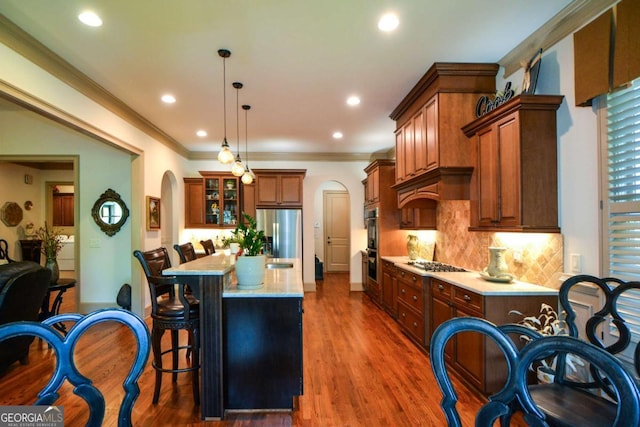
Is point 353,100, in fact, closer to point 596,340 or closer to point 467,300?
point 467,300

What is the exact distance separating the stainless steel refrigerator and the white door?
9.50 feet

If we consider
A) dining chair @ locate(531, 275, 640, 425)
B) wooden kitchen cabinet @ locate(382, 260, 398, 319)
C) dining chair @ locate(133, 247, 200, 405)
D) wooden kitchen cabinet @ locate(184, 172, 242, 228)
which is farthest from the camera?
wooden kitchen cabinet @ locate(184, 172, 242, 228)

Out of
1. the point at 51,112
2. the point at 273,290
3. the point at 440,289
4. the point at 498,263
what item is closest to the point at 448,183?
the point at 498,263

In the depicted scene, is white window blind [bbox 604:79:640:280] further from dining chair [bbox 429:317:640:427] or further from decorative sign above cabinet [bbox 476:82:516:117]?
dining chair [bbox 429:317:640:427]

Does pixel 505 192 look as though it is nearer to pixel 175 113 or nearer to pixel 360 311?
pixel 360 311

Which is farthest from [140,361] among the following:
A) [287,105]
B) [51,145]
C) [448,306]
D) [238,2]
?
[51,145]

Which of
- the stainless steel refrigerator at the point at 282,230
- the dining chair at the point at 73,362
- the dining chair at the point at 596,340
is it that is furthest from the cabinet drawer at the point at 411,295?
the dining chair at the point at 73,362

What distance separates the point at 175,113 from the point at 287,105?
1604 millimetres

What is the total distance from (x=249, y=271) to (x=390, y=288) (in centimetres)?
279

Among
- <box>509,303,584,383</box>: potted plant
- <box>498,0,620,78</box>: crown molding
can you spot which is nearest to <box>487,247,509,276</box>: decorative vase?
<box>509,303,584,383</box>: potted plant

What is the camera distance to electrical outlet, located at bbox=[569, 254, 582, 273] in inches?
86.4

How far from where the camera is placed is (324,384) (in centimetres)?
270

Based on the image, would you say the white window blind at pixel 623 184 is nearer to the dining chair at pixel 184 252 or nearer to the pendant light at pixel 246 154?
the dining chair at pixel 184 252

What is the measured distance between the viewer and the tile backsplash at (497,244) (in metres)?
2.42
